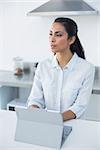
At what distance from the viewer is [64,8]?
2361 mm

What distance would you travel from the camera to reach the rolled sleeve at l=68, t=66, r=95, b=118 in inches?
55.5

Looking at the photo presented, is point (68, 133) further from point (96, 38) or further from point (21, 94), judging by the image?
point (21, 94)

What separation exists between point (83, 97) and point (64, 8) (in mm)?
1162

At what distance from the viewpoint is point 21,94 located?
2918mm

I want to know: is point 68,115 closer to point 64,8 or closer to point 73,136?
point 73,136

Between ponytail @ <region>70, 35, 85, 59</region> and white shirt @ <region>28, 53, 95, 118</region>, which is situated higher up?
ponytail @ <region>70, 35, 85, 59</region>

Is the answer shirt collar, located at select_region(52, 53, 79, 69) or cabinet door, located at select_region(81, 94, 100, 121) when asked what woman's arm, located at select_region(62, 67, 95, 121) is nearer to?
shirt collar, located at select_region(52, 53, 79, 69)

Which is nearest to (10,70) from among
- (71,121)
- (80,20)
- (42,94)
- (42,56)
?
(42,56)

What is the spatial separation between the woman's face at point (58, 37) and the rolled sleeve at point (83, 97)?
0.70 ft

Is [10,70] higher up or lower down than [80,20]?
lower down

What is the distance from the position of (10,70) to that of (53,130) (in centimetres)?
196

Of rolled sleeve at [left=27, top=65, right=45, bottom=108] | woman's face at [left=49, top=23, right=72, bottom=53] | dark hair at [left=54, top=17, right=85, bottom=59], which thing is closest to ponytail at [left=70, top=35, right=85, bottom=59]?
dark hair at [left=54, top=17, right=85, bottom=59]

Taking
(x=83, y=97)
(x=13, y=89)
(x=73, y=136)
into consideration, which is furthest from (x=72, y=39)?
(x=13, y=89)

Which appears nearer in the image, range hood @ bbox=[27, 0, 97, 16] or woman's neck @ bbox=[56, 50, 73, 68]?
woman's neck @ bbox=[56, 50, 73, 68]
